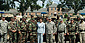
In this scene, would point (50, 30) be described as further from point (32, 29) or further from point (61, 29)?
point (32, 29)

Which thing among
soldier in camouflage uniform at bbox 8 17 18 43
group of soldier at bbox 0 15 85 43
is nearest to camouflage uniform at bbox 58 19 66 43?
group of soldier at bbox 0 15 85 43

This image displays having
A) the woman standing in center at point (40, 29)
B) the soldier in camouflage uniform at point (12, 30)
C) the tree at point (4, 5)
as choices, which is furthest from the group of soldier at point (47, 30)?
the tree at point (4, 5)

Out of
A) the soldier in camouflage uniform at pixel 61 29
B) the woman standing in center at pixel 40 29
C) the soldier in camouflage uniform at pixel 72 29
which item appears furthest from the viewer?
the soldier in camouflage uniform at pixel 72 29

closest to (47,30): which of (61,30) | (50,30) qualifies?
(50,30)

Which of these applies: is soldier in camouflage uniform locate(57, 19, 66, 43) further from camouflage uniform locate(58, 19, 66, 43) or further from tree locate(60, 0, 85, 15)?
tree locate(60, 0, 85, 15)

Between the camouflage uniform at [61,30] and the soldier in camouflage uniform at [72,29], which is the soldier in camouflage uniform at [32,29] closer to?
the camouflage uniform at [61,30]

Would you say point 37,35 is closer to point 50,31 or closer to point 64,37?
point 50,31

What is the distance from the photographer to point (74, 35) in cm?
816

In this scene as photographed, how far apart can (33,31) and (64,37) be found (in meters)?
1.84

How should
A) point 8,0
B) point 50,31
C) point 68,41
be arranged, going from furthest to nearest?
point 8,0, point 68,41, point 50,31

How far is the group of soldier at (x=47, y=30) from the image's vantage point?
777 cm

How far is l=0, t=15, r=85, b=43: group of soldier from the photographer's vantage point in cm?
→ 777

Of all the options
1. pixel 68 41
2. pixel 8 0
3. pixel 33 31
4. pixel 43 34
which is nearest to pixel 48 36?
pixel 43 34

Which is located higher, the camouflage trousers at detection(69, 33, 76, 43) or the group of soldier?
the group of soldier
